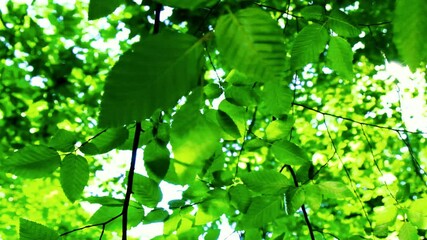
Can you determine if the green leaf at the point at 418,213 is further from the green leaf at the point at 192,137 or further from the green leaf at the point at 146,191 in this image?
the green leaf at the point at 192,137

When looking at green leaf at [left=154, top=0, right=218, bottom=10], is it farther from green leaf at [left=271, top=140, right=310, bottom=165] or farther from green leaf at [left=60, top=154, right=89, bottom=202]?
green leaf at [left=271, top=140, right=310, bottom=165]

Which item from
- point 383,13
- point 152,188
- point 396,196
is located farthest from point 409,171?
point 152,188

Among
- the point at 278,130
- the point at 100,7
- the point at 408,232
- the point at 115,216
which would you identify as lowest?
the point at 408,232

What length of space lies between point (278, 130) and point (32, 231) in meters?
1.10

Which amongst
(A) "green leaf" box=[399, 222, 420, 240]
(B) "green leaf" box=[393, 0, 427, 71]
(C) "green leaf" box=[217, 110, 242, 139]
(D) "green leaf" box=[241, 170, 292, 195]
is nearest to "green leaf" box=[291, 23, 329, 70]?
(C) "green leaf" box=[217, 110, 242, 139]

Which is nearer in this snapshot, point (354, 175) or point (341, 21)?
point (341, 21)

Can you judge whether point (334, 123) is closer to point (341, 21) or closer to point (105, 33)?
point (105, 33)

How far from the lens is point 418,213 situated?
1.69 metres

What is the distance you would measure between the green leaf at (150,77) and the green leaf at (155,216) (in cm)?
147

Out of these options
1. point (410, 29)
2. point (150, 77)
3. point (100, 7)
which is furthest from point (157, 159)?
point (410, 29)

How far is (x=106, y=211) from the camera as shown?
167cm

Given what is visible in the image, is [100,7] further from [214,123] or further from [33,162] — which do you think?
[33,162]

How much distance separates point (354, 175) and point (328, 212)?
34.0 inches

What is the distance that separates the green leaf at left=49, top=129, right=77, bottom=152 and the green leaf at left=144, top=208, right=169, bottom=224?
1.91 ft
